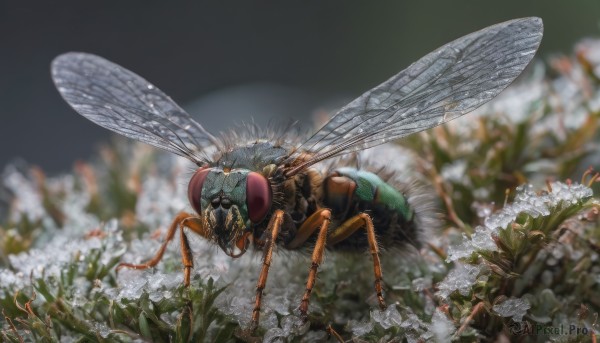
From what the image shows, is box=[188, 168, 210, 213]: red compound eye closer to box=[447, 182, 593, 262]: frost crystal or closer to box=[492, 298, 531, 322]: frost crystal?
box=[447, 182, 593, 262]: frost crystal

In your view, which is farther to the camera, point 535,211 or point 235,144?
point 235,144

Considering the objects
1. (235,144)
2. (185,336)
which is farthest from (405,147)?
(185,336)

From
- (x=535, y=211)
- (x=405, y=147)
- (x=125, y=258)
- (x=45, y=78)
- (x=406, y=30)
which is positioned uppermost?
(x=406, y=30)

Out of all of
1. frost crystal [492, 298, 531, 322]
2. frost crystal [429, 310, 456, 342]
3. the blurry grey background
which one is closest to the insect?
frost crystal [429, 310, 456, 342]

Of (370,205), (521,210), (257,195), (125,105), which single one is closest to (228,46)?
(125,105)

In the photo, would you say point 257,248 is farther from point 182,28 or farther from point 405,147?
point 182,28

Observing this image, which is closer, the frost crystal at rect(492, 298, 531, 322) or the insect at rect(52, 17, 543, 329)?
the frost crystal at rect(492, 298, 531, 322)

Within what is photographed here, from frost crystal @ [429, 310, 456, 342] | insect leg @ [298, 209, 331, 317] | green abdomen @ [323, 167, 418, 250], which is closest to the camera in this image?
frost crystal @ [429, 310, 456, 342]

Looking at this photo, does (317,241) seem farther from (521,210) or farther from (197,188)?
(521,210)
